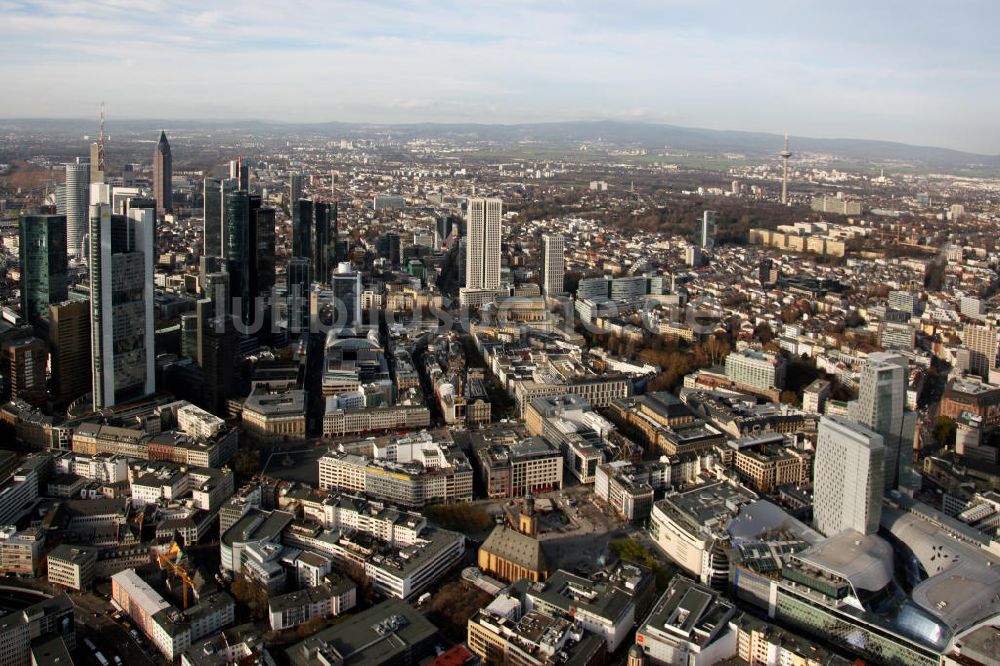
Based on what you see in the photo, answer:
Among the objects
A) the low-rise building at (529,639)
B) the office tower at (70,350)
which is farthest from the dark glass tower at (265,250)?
the low-rise building at (529,639)

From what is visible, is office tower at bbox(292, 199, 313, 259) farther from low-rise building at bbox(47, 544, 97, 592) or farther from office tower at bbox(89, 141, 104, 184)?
low-rise building at bbox(47, 544, 97, 592)

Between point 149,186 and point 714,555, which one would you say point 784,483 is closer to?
point 714,555

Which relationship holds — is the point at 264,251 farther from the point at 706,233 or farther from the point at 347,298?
the point at 706,233

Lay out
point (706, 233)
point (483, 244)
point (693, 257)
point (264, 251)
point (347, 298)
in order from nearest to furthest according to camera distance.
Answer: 1. point (264, 251)
2. point (347, 298)
3. point (483, 244)
4. point (693, 257)
5. point (706, 233)

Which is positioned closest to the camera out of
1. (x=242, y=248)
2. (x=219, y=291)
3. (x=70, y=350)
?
(x=70, y=350)

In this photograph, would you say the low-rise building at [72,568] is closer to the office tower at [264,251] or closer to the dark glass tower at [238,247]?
the dark glass tower at [238,247]

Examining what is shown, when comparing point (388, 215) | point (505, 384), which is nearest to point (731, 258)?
point (388, 215)

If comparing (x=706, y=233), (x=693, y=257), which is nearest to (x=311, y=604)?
(x=693, y=257)
